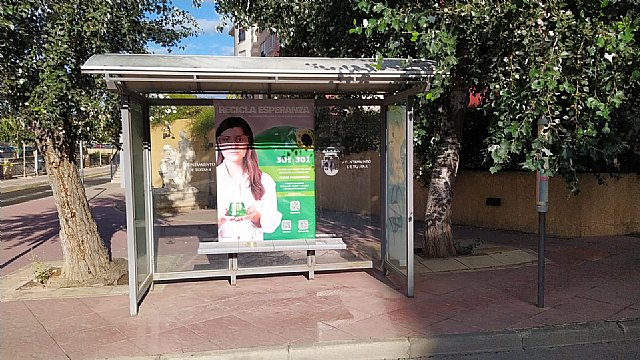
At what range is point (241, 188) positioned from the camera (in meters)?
6.72

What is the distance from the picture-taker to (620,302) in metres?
5.74

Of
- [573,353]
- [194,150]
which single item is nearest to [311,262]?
[194,150]

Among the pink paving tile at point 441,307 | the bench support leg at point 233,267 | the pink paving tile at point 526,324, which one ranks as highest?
the bench support leg at point 233,267

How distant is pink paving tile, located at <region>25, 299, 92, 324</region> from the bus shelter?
728mm

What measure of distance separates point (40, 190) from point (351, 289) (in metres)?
25.0

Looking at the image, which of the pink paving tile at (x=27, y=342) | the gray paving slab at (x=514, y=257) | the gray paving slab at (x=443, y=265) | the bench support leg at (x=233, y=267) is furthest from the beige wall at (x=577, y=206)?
the pink paving tile at (x=27, y=342)

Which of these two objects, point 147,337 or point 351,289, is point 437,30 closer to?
point 351,289

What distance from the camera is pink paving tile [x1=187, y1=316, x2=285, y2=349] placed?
15.3 feet

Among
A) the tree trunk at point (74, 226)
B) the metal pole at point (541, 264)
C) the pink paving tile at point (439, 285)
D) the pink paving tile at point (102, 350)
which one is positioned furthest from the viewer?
the tree trunk at point (74, 226)

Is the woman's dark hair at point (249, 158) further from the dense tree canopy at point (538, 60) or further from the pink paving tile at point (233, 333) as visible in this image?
the dense tree canopy at point (538, 60)

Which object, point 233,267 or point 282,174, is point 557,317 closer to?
point 282,174

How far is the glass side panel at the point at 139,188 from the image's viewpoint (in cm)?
567

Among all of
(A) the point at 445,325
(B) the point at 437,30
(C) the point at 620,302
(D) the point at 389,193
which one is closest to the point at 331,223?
(D) the point at 389,193

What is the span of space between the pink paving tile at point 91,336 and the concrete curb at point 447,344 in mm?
660
